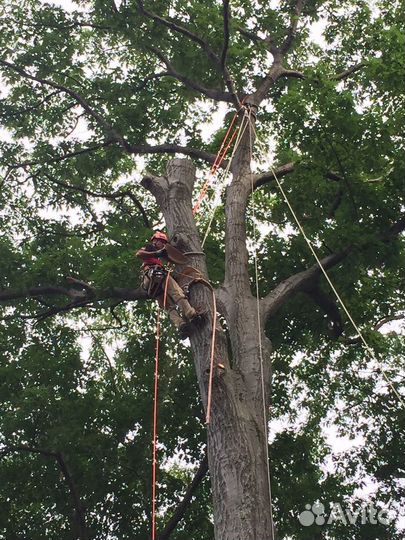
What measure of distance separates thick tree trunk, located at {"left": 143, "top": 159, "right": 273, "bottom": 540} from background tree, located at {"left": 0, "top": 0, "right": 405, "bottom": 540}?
2 cm

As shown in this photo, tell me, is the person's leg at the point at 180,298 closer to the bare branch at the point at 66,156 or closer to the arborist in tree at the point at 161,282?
the arborist in tree at the point at 161,282

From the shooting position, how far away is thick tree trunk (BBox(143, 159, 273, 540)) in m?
3.69

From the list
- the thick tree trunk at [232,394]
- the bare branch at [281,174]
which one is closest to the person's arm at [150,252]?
the thick tree trunk at [232,394]

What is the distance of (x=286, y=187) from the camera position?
7.11 m

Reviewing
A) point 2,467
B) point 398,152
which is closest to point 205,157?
point 398,152

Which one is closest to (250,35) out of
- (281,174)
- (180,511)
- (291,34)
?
(291,34)

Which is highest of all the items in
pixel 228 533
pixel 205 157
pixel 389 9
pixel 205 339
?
pixel 389 9

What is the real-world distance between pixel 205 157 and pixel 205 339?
3478 mm

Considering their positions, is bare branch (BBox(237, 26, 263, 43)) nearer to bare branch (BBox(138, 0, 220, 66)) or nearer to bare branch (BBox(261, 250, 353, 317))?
bare branch (BBox(138, 0, 220, 66))

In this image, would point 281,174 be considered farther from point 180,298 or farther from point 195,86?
point 180,298

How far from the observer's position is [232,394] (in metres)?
4.23

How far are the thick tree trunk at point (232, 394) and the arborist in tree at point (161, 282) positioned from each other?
5.3 inches

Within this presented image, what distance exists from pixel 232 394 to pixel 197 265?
136 centimetres

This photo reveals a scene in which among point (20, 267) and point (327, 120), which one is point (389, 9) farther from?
point (20, 267)
